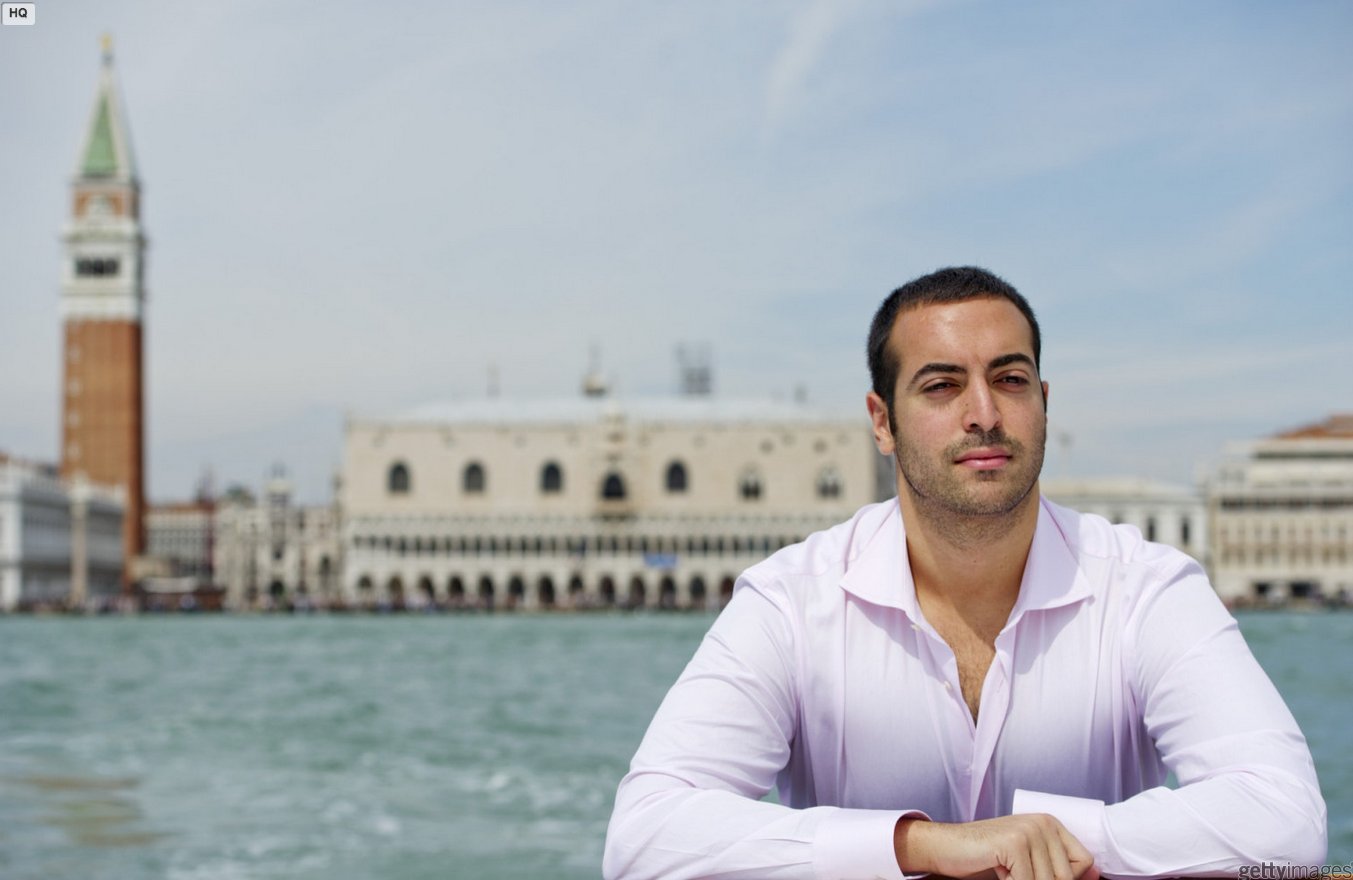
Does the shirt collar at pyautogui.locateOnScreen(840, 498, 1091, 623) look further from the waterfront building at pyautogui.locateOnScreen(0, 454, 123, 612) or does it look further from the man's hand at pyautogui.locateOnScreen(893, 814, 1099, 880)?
the waterfront building at pyautogui.locateOnScreen(0, 454, 123, 612)

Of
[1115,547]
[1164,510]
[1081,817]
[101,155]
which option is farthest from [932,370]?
[101,155]

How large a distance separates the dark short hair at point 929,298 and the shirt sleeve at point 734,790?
0.38 meters

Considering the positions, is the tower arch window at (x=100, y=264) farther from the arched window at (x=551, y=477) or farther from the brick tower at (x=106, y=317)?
the arched window at (x=551, y=477)

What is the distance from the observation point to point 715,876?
2.25 meters

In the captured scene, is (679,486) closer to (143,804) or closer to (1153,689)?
(143,804)

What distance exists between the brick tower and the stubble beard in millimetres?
80274

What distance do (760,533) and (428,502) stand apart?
46.1ft

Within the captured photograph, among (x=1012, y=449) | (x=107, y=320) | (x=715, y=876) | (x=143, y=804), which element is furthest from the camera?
(x=107, y=320)

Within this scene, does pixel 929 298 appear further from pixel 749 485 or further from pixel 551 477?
pixel 551 477

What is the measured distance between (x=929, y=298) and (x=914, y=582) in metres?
0.42

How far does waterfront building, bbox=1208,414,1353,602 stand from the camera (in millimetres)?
80562

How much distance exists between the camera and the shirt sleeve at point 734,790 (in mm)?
2186

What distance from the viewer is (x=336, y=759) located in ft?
47.5

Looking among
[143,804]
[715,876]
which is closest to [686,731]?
[715,876]
